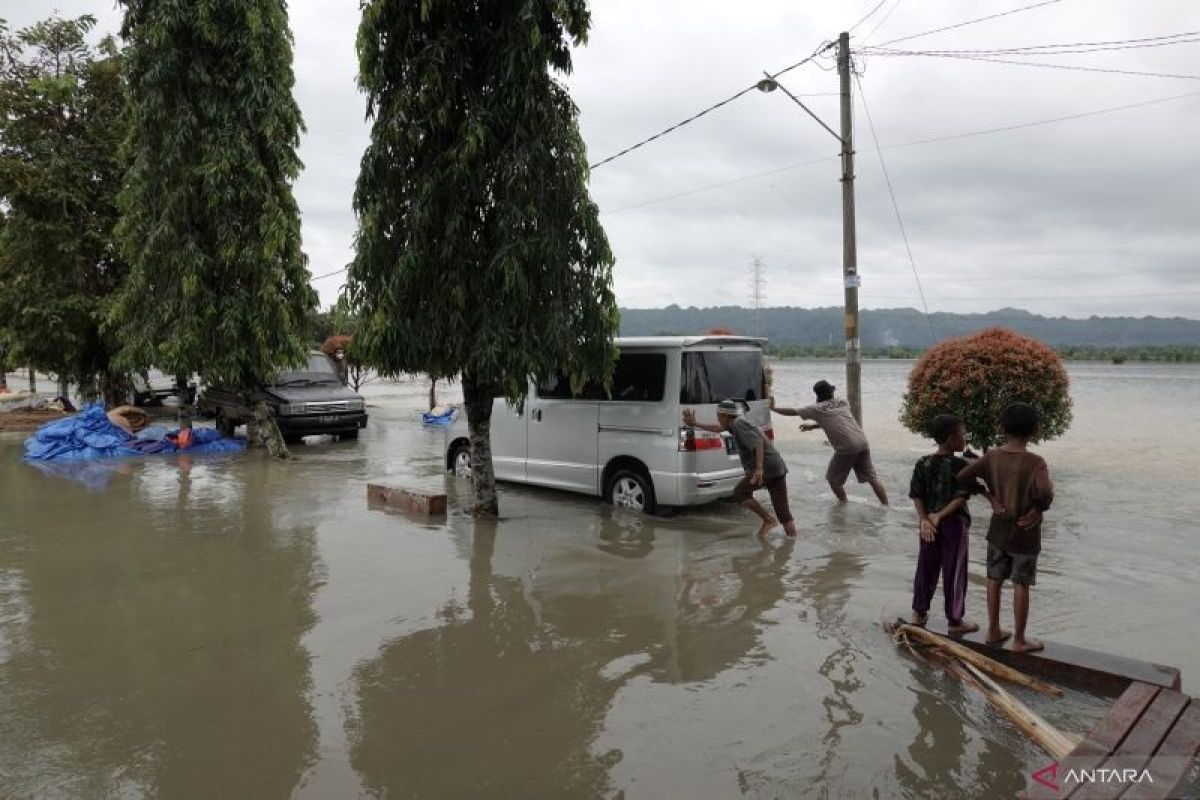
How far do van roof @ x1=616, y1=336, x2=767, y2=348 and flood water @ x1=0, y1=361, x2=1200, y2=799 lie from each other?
6.18 feet

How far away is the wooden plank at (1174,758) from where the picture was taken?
285 cm

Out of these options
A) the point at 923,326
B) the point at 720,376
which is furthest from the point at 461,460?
the point at 923,326

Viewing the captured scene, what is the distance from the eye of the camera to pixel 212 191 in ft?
44.3

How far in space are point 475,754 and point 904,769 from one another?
1885mm

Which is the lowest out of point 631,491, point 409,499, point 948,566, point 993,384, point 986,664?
point 986,664

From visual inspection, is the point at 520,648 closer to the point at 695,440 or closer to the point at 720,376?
the point at 695,440

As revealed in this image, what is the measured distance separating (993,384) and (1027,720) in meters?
8.59

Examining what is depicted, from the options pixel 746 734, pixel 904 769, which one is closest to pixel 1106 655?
pixel 904 769

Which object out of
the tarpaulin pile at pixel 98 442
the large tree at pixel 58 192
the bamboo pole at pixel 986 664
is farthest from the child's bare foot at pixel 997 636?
the large tree at pixel 58 192

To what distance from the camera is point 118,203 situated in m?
14.6

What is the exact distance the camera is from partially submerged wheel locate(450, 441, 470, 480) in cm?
1088

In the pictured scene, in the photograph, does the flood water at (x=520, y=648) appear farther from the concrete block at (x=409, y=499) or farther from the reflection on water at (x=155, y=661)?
the concrete block at (x=409, y=499)

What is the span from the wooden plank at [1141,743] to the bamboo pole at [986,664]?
58 centimetres

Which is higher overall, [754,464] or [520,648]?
[754,464]
